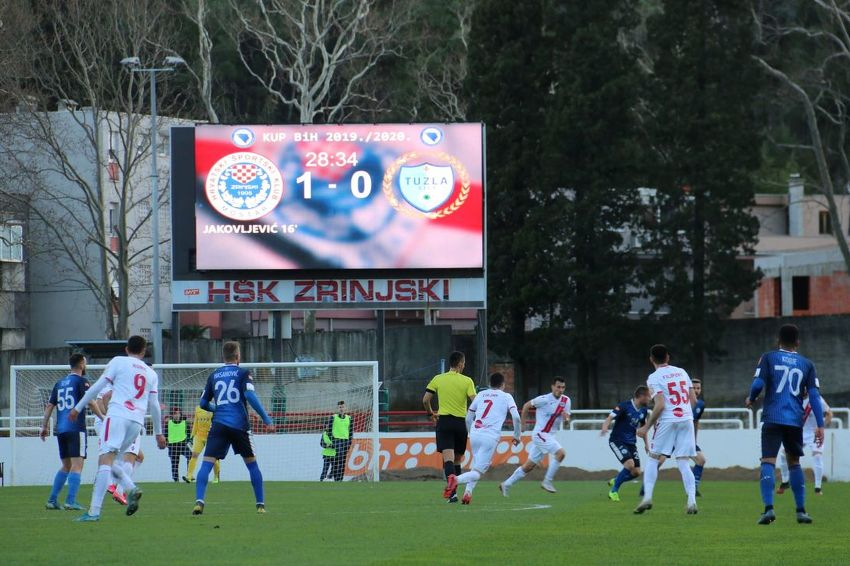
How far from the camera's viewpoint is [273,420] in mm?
32594

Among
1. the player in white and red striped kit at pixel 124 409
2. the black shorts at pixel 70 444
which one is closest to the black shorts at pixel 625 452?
the black shorts at pixel 70 444

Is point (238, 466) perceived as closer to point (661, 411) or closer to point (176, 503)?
point (176, 503)

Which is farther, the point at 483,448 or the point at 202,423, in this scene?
the point at 202,423

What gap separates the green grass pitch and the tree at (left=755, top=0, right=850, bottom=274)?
3199 cm

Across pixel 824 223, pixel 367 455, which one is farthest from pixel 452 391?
pixel 824 223

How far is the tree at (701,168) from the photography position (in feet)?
161

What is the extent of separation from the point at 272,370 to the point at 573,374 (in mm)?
19249

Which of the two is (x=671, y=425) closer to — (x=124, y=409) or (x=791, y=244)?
(x=124, y=409)

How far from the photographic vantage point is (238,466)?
31.3 m

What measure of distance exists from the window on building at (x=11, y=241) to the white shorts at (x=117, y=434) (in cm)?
3403

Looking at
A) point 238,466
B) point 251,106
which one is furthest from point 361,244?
point 251,106

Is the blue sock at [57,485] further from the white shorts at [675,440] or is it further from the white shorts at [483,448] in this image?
the white shorts at [675,440]

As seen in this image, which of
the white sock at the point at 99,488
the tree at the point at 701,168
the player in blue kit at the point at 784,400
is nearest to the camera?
the player in blue kit at the point at 784,400

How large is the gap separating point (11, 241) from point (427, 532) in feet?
140
